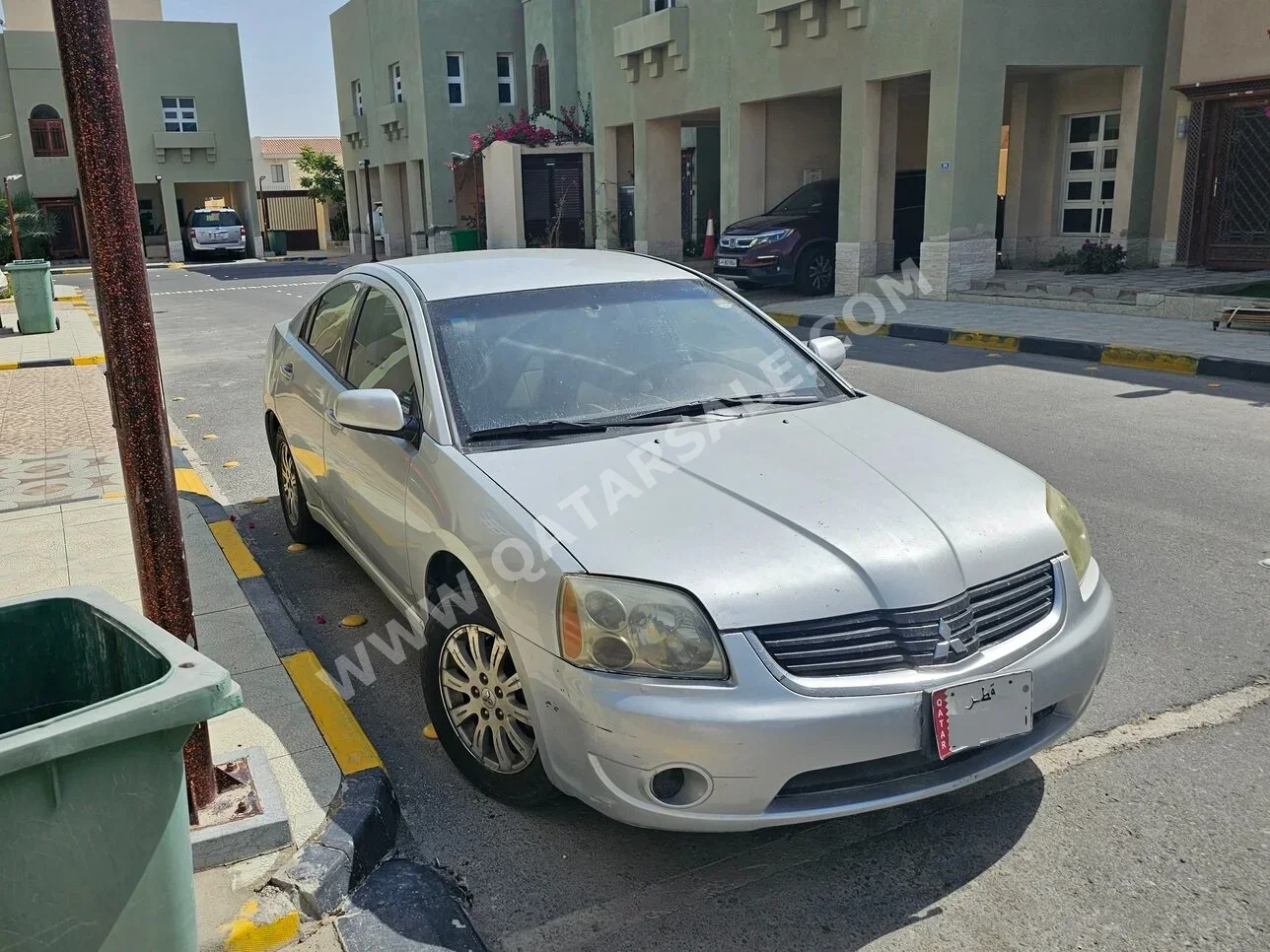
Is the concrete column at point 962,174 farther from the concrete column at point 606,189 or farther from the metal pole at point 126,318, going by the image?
the metal pole at point 126,318

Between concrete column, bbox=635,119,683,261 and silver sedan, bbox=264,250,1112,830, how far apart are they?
67.3 feet

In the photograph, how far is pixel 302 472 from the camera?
18.4 feet

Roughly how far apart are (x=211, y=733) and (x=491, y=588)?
4.35 ft

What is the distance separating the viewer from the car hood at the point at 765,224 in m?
19.0

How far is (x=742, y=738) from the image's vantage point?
2.73 m

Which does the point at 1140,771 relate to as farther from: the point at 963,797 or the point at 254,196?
the point at 254,196

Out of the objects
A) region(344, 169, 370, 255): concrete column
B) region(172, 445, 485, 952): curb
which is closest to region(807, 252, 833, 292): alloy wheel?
region(172, 445, 485, 952): curb

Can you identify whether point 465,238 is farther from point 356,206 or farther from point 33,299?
point 33,299

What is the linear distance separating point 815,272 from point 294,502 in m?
14.8

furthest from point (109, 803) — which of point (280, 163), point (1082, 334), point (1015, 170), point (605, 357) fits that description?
point (280, 163)

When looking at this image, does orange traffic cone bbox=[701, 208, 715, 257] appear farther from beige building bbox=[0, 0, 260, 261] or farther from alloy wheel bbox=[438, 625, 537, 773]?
beige building bbox=[0, 0, 260, 261]

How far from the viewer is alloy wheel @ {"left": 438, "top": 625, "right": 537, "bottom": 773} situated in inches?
129

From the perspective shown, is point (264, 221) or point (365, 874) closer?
point (365, 874)

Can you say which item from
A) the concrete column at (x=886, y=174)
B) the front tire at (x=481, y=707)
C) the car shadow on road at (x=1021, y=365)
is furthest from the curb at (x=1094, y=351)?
the front tire at (x=481, y=707)
